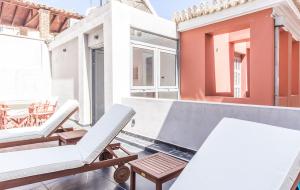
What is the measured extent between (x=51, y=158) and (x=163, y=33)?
20.1 ft

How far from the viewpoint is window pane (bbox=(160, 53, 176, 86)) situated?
8184 millimetres

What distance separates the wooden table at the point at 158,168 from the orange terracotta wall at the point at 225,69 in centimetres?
467

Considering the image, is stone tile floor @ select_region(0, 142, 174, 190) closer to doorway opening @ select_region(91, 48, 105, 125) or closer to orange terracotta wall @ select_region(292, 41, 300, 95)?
doorway opening @ select_region(91, 48, 105, 125)

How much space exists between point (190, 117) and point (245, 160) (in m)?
2.43

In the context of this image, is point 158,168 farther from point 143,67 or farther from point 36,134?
point 143,67

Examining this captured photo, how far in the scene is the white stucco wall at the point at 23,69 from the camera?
31.7ft

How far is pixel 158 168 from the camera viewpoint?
276 centimetres

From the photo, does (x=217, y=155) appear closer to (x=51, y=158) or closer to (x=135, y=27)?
(x=51, y=158)

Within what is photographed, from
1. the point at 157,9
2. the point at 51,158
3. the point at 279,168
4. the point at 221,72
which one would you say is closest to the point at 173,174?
the point at 279,168

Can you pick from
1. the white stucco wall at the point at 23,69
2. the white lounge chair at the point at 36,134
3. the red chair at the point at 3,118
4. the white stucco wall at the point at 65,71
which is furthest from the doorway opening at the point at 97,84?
the white stucco wall at the point at 23,69

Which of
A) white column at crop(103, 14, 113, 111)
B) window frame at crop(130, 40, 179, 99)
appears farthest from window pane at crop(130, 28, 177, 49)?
white column at crop(103, 14, 113, 111)

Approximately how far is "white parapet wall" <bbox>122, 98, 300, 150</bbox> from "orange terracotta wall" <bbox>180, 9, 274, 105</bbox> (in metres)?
3.14

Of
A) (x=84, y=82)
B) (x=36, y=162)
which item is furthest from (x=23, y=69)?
(x=36, y=162)

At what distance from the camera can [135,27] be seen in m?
6.91
